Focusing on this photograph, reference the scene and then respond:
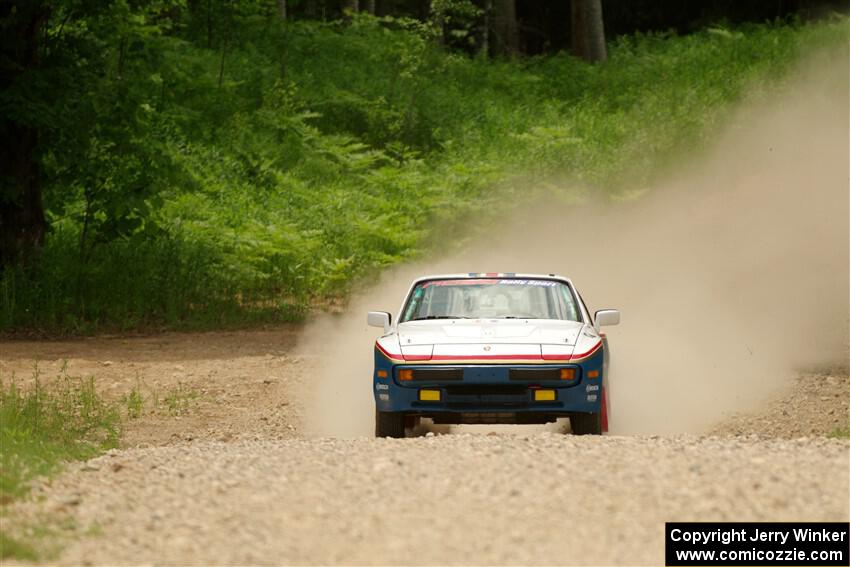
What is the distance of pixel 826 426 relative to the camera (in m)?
13.7

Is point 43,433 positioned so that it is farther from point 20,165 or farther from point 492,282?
point 20,165

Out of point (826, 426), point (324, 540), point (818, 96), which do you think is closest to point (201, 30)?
point (818, 96)

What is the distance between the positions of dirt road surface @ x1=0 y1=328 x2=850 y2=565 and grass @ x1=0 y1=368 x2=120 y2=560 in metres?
0.17

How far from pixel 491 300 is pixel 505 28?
100 feet

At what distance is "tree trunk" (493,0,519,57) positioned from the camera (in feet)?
136

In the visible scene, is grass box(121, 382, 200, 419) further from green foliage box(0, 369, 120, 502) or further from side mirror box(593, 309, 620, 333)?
side mirror box(593, 309, 620, 333)

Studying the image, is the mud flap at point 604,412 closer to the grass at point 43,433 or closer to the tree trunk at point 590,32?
the grass at point 43,433

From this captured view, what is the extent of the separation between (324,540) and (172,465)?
97.8 inches

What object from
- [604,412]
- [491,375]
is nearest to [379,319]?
[491,375]

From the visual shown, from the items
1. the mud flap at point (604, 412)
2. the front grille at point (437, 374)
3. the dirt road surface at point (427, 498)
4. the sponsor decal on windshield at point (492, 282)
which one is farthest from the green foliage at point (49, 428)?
the mud flap at point (604, 412)

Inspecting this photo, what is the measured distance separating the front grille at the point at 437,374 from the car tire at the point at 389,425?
499mm

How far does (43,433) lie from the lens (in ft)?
39.3

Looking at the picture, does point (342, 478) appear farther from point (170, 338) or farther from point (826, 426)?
point (170, 338)

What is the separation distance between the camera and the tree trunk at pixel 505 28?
4159 cm
